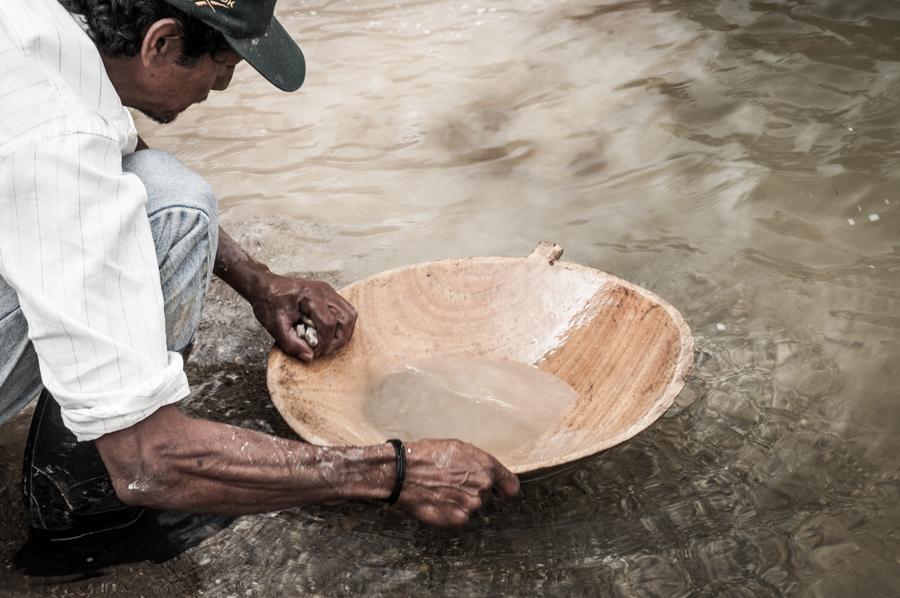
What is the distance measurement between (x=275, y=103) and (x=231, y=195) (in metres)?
0.98

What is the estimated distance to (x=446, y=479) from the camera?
6.54ft

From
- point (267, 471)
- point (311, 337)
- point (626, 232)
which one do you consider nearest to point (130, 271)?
point (267, 471)

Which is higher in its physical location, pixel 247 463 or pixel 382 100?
pixel 247 463

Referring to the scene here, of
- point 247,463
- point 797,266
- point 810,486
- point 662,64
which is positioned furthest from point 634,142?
point 247,463

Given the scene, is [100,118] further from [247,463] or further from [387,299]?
[387,299]

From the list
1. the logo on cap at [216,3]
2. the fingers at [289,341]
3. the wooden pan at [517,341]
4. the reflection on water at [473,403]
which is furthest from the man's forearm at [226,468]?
the logo on cap at [216,3]

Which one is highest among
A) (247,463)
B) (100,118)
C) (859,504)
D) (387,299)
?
(100,118)

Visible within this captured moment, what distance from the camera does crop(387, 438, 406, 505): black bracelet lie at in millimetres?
1975

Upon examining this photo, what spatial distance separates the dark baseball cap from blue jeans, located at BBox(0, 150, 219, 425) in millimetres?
345

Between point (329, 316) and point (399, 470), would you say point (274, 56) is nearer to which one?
point (329, 316)

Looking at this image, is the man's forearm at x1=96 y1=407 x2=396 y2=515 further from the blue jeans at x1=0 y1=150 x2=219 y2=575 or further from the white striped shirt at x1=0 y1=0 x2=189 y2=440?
the blue jeans at x1=0 y1=150 x2=219 y2=575

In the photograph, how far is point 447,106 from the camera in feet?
15.9

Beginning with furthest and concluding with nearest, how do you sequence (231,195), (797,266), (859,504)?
(231,195) < (797,266) < (859,504)

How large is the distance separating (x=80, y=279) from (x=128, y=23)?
1.80 ft
